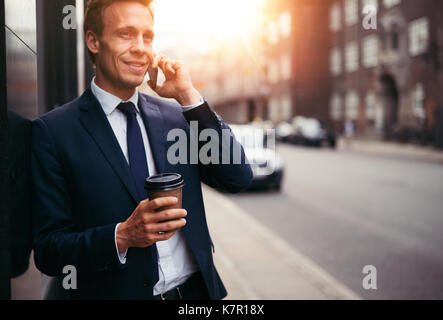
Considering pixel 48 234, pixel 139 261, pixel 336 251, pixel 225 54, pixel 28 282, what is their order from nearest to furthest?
pixel 48 234
pixel 139 261
pixel 28 282
pixel 336 251
pixel 225 54

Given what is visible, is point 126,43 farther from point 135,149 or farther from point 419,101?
point 419,101

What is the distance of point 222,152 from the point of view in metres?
1.71

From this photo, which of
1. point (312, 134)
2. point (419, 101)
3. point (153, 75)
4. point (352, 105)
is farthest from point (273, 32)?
point (153, 75)

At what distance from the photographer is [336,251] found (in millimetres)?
6215

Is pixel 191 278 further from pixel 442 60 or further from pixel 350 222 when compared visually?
pixel 442 60

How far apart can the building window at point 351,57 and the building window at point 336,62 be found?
4.17 ft

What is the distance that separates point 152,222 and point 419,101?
91.7ft

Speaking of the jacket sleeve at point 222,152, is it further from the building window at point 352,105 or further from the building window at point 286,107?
the building window at point 286,107

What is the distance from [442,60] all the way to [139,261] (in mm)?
24614

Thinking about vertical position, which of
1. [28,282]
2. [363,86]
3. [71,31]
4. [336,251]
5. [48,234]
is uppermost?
[363,86]

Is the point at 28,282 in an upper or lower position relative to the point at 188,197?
lower

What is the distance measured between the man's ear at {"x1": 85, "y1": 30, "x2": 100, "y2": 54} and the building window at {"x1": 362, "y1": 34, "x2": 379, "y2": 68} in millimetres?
31531

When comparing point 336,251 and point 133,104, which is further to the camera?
point 336,251
